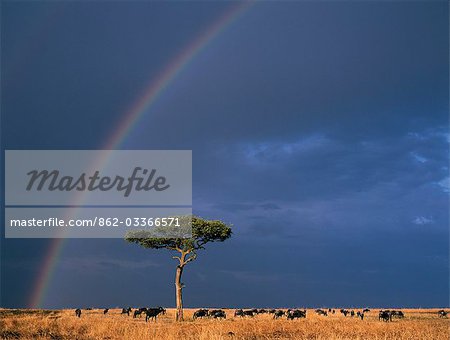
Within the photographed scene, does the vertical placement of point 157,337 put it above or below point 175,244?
below

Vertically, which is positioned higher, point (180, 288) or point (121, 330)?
point (180, 288)

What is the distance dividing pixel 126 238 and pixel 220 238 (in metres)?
12.2

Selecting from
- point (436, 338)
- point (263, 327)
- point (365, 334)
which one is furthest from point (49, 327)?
point (436, 338)

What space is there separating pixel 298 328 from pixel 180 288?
85.1 feet

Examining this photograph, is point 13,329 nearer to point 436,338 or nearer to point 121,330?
point 121,330

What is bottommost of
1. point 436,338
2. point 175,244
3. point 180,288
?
point 436,338

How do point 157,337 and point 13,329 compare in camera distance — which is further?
point 13,329

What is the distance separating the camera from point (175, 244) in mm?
57312

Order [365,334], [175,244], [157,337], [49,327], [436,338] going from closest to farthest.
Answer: [157,337] < [436,338] < [365,334] < [49,327] < [175,244]

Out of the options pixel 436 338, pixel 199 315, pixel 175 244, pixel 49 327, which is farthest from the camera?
pixel 175 244

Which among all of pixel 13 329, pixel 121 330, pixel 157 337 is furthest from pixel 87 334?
pixel 157 337

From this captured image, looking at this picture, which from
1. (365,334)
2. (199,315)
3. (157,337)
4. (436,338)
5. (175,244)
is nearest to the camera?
(157,337)

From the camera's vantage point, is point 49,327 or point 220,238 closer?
point 49,327

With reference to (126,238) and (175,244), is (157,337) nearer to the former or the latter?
(175,244)
